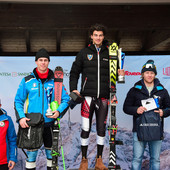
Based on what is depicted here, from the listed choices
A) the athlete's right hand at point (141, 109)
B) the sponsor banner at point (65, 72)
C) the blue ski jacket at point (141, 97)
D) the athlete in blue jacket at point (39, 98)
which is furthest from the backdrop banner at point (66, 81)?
the athlete in blue jacket at point (39, 98)

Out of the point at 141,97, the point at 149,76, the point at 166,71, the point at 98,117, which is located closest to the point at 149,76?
the point at 149,76

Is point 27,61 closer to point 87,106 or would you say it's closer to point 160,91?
point 87,106

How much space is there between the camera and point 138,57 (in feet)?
14.3

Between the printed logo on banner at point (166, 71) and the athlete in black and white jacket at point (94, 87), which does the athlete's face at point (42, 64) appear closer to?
the athlete in black and white jacket at point (94, 87)

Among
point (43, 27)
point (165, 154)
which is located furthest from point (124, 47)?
point (165, 154)

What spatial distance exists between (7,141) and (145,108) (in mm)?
1840

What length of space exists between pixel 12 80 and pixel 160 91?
2.64 metres

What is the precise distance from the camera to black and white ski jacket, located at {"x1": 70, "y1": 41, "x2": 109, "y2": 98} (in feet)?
9.62

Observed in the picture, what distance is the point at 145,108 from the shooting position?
3.14 meters

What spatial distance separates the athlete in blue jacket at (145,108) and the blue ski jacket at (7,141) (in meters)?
1.60

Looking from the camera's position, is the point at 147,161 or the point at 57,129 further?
the point at 147,161

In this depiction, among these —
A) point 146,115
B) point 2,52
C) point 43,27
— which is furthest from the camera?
point 2,52

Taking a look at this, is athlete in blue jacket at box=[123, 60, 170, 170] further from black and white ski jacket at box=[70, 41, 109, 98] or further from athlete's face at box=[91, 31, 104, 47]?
athlete's face at box=[91, 31, 104, 47]

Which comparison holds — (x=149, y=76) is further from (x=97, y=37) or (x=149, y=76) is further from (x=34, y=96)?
(x=34, y=96)
